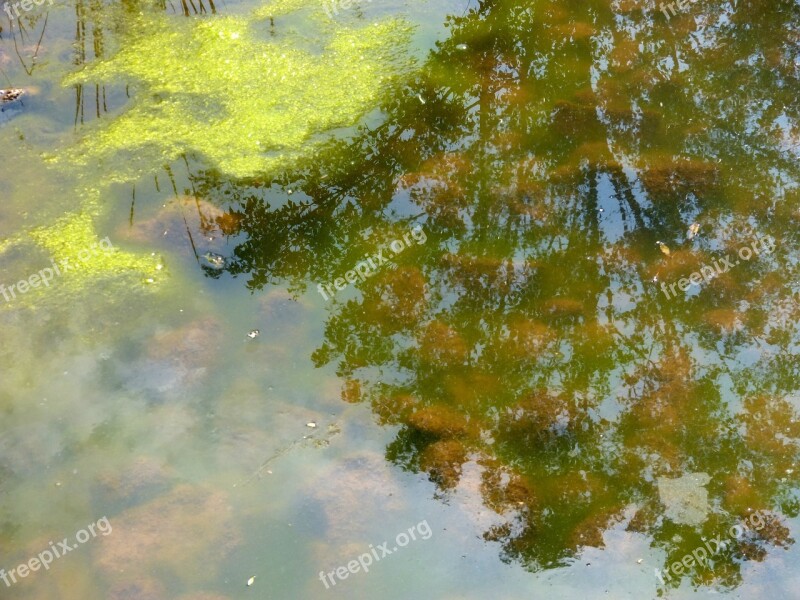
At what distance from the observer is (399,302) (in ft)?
12.2

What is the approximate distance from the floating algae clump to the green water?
2 centimetres

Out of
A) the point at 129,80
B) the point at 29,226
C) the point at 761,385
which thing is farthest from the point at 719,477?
the point at 129,80

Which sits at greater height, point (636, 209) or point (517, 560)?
point (636, 209)

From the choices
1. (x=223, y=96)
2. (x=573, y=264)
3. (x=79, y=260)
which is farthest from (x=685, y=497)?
(x=223, y=96)

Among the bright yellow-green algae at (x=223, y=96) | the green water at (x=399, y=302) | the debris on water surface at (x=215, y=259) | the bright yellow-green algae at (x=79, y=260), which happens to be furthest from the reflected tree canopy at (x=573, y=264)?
the bright yellow-green algae at (x=79, y=260)

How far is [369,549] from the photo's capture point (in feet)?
9.65

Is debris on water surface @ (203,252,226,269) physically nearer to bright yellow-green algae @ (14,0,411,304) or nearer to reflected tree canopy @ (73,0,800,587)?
reflected tree canopy @ (73,0,800,587)

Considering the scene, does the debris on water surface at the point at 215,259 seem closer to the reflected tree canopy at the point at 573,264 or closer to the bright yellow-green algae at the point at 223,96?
the reflected tree canopy at the point at 573,264

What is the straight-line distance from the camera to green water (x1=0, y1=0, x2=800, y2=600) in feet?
9.71

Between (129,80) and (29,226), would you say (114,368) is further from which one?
(129,80)

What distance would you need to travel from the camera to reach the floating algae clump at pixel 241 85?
4387mm

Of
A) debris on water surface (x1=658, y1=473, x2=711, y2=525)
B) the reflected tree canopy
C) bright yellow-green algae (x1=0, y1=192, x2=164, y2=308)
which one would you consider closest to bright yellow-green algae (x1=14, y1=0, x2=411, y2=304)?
bright yellow-green algae (x1=0, y1=192, x2=164, y2=308)

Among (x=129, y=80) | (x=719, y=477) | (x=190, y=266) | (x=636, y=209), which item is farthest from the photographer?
(x=129, y=80)

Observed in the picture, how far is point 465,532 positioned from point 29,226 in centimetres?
281
